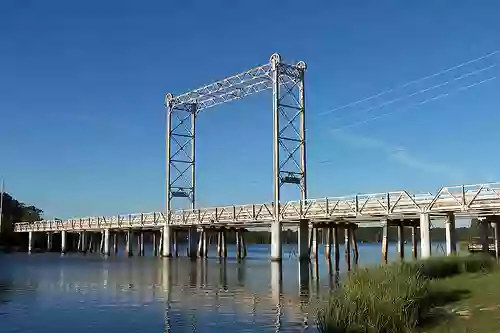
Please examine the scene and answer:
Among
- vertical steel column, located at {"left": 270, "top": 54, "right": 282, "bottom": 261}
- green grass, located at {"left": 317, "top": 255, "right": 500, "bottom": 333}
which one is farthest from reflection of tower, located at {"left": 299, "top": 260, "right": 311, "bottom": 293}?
green grass, located at {"left": 317, "top": 255, "right": 500, "bottom": 333}

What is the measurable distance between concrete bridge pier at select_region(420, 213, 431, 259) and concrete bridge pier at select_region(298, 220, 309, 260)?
49.7 feet

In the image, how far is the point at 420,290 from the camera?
1656cm

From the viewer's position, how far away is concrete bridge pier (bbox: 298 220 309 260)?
167 ft

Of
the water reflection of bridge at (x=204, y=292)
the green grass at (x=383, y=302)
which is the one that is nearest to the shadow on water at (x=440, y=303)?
the green grass at (x=383, y=302)

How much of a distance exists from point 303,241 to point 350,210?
9.43 metres

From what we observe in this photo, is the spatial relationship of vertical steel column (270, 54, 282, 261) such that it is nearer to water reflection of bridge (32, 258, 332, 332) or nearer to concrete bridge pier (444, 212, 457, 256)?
water reflection of bridge (32, 258, 332, 332)

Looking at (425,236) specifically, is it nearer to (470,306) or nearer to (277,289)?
(277,289)

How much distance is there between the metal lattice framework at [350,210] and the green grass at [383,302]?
14.9 meters

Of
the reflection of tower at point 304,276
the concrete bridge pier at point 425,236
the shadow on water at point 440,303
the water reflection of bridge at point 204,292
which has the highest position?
the concrete bridge pier at point 425,236

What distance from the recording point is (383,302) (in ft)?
45.0

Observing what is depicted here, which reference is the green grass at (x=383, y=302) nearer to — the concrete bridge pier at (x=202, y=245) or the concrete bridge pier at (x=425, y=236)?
the concrete bridge pier at (x=425, y=236)

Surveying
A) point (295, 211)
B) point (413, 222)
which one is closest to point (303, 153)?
point (295, 211)

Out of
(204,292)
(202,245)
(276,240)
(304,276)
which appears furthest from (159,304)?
(202,245)

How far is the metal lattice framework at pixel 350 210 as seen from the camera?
33.9 metres
